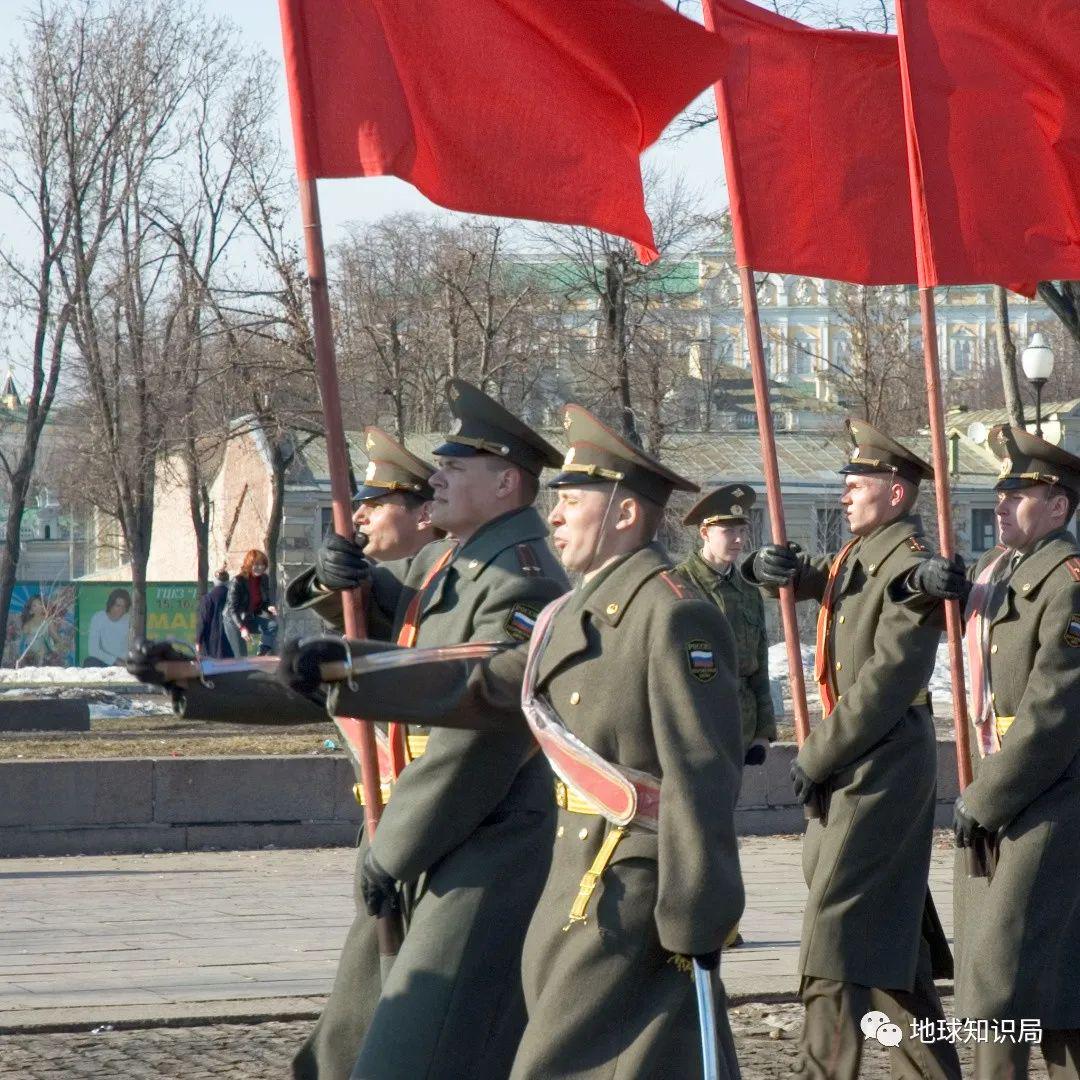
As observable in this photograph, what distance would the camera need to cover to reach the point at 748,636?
1104 centimetres

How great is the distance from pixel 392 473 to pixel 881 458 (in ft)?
5.81

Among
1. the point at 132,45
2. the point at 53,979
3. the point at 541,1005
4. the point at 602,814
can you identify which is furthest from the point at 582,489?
the point at 132,45

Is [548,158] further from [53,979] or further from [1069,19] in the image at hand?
[53,979]

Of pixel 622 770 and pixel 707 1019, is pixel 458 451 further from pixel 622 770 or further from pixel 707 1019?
pixel 707 1019

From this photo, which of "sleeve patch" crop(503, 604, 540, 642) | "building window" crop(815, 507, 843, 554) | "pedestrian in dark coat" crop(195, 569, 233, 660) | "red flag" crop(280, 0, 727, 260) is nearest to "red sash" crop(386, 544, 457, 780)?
"sleeve patch" crop(503, 604, 540, 642)

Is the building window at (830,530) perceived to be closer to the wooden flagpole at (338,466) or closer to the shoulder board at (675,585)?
the wooden flagpole at (338,466)

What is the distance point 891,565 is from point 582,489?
8.36ft

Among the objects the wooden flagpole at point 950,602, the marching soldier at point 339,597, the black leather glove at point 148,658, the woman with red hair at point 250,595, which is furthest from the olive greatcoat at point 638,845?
the woman with red hair at point 250,595

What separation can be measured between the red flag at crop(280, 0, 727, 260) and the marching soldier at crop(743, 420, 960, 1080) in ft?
4.52

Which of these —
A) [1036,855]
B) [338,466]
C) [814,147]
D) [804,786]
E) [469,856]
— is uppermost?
[814,147]

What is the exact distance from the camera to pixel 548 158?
6.88 m

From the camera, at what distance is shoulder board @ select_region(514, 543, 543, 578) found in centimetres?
535

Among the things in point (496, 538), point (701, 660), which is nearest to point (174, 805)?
point (496, 538)

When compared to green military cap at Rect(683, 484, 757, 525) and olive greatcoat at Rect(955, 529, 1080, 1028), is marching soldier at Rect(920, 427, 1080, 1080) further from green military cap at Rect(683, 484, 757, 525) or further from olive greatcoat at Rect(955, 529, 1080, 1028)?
green military cap at Rect(683, 484, 757, 525)
